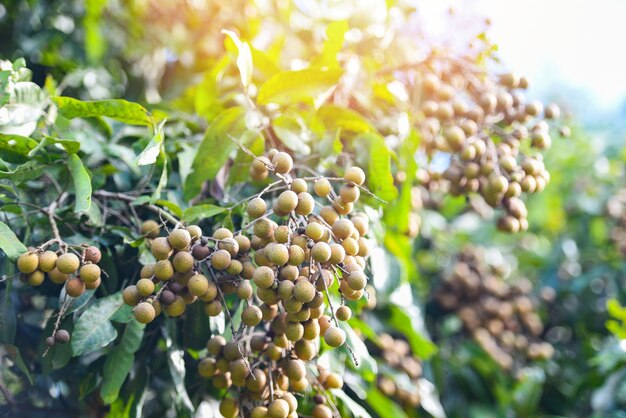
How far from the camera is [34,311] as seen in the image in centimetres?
136

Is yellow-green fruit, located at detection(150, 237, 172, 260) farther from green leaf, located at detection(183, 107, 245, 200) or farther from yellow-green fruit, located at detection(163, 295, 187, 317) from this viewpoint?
green leaf, located at detection(183, 107, 245, 200)

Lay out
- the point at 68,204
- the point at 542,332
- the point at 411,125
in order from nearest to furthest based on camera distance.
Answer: the point at 68,204, the point at 411,125, the point at 542,332

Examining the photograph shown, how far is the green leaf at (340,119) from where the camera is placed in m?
1.46

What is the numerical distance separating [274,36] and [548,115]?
970 mm

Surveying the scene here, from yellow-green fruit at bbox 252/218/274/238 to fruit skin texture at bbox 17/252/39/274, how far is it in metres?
0.35

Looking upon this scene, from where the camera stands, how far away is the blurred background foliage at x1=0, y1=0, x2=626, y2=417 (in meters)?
1.44

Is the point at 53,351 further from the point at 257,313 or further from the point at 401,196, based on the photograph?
the point at 401,196

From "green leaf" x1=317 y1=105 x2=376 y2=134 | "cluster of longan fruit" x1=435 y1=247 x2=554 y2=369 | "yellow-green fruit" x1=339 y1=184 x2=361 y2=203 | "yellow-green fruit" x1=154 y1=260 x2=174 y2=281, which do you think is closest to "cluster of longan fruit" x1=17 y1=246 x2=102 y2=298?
"yellow-green fruit" x1=154 y1=260 x2=174 y2=281

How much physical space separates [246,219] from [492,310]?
1.44 meters

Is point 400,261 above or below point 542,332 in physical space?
above

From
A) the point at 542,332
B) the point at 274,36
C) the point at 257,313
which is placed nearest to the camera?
the point at 257,313

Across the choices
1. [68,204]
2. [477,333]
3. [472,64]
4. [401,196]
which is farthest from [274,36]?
[477,333]

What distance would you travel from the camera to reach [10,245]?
0.99m

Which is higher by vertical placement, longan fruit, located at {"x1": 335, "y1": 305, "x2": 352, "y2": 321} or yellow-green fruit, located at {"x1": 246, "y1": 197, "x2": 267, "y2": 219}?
yellow-green fruit, located at {"x1": 246, "y1": 197, "x2": 267, "y2": 219}
